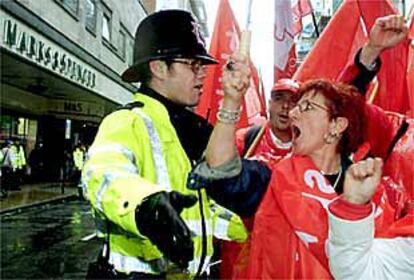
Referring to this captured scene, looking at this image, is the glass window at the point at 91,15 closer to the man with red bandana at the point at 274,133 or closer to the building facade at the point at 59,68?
the building facade at the point at 59,68

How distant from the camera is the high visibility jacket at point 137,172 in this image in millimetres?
1278

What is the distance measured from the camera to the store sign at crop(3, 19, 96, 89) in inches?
406

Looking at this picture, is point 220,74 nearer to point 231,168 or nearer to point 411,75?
point 411,75

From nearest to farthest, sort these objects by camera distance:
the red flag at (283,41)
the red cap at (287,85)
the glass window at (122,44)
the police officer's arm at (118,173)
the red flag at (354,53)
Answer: the police officer's arm at (118,173), the red flag at (354,53), the red cap at (287,85), the red flag at (283,41), the glass window at (122,44)

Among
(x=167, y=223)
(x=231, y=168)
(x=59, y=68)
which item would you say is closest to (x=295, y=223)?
(x=231, y=168)

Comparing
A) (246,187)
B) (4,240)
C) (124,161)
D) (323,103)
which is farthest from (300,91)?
(4,240)

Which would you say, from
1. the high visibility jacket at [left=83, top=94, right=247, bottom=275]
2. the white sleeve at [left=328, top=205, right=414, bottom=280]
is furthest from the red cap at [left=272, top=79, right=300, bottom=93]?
the white sleeve at [left=328, top=205, right=414, bottom=280]

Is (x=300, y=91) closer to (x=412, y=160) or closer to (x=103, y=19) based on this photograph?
(x=412, y=160)

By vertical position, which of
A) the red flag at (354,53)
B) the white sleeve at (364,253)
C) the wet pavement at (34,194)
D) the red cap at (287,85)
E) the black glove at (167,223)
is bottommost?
the wet pavement at (34,194)

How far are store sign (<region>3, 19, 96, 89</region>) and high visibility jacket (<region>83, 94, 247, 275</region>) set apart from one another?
8889 millimetres

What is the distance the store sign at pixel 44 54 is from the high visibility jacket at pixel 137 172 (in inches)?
350

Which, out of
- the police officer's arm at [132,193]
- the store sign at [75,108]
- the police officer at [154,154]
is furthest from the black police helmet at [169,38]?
the store sign at [75,108]

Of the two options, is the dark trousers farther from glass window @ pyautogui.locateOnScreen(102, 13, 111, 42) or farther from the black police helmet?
the black police helmet

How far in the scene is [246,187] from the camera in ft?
5.59
